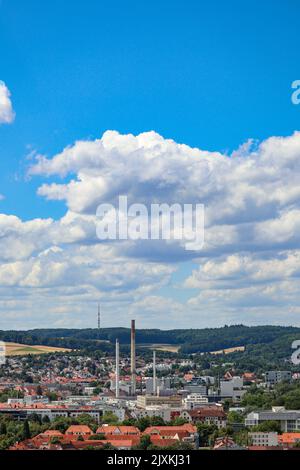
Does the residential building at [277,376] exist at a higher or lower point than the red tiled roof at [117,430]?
higher

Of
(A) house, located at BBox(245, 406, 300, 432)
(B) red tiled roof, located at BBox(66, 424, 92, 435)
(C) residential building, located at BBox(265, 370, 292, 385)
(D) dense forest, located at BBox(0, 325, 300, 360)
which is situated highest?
(D) dense forest, located at BBox(0, 325, 300, 360)

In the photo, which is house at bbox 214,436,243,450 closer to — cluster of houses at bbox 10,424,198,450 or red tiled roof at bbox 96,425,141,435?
cluster of houses at bbox 10,424,198,450

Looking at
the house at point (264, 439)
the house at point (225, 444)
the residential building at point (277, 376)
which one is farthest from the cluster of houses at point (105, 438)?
the residential building at point (277, 376)

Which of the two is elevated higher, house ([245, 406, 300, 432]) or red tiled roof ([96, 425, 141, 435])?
house ([245, 406, 300, 432])

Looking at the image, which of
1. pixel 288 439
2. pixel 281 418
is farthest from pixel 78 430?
pixel 281 418

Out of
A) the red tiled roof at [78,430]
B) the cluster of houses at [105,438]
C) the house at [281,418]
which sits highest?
the house at [281,418]

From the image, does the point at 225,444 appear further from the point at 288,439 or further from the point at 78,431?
the point at 78,431

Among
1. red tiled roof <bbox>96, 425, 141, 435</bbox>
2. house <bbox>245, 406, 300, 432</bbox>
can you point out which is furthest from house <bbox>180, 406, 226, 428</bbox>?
red tiled roof <bbox>96, 425, 141, 435</bbox>

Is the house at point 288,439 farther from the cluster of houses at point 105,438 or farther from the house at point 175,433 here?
the house at point 175,433

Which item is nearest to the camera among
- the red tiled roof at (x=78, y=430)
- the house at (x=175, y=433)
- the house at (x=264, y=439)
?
the house at (x=264, y=439)
